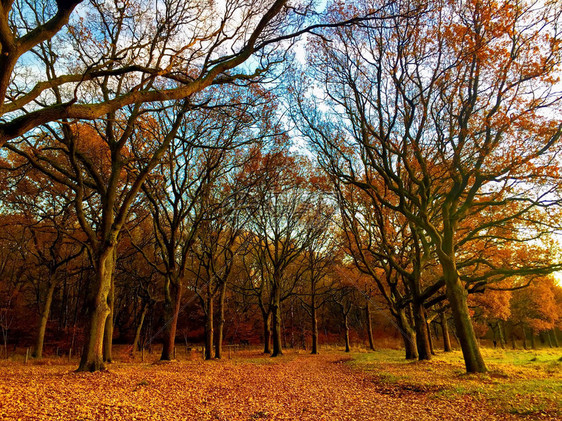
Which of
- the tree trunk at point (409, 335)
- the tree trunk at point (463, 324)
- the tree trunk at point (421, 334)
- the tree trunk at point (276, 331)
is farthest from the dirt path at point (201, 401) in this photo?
the tree trunk at point (276, 331)

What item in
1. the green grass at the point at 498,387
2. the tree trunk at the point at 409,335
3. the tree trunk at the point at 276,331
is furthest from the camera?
the tree trunk at the point at 276,331

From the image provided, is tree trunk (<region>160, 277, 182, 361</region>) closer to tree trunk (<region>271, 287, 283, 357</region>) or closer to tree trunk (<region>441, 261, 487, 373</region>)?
tree trunk (<region>271, 287, 283, 357</region>)

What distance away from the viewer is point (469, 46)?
34.4 ft

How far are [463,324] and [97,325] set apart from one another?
11.7 metres

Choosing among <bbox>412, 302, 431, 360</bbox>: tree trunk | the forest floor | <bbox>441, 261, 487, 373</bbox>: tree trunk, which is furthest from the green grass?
<bbox>412, 302, 431, 360</bbox>: tree trunk

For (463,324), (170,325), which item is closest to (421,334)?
(463,324)

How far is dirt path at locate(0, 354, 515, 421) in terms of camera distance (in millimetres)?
5402

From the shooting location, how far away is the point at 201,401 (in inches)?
281

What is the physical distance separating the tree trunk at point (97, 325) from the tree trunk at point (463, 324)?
11.2 meters

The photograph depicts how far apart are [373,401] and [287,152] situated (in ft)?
45.7

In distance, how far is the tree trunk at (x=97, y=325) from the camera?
9344mm

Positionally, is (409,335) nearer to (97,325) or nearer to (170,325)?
(170,325)

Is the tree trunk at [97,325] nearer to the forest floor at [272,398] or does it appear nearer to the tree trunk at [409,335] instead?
the forest floor at [272,398]

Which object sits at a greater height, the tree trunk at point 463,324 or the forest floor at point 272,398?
the tree trunk at point 463,324
